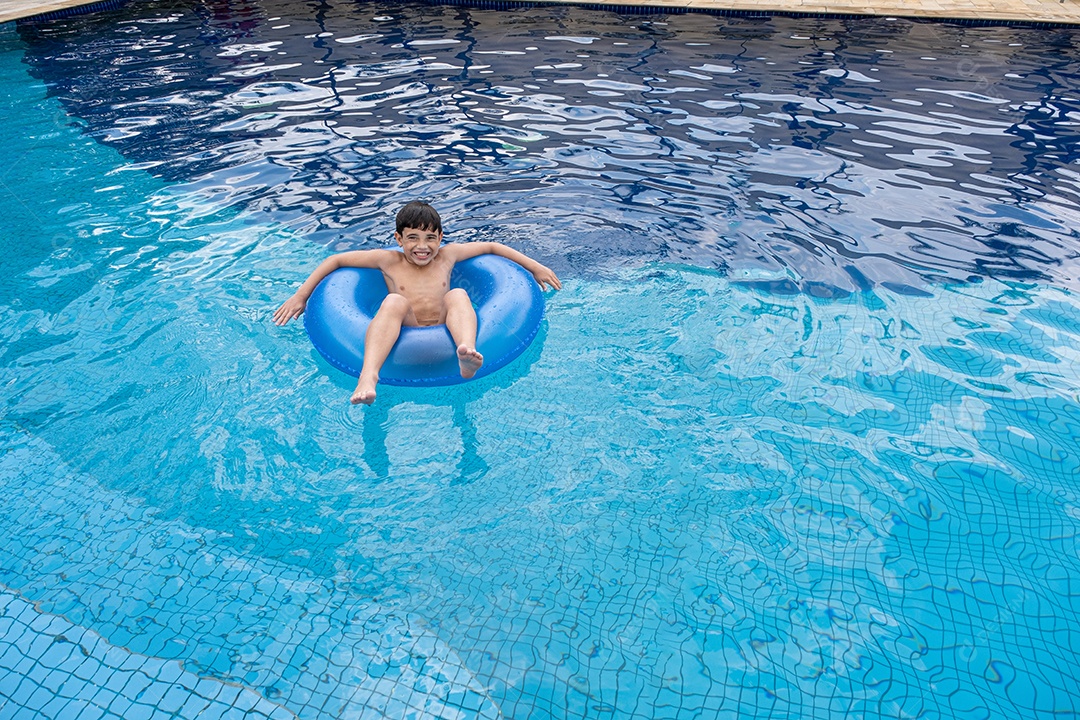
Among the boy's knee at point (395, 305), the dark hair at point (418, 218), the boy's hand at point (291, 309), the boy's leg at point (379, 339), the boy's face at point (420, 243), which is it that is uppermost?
the dark hair at point (418, 218)

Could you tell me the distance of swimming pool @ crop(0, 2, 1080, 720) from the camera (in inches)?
108

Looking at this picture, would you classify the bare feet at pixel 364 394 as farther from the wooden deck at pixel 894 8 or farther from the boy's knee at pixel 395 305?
the wooden deck at pixel 894 8

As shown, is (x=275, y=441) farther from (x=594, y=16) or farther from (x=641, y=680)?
(x=594, y=16)

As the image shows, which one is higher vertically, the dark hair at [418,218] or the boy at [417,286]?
the dark hair at [418,218]

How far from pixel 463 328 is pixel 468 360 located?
0.84 feet

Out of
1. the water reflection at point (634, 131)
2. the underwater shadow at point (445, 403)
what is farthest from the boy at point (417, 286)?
the water reflection at point (634, 131)

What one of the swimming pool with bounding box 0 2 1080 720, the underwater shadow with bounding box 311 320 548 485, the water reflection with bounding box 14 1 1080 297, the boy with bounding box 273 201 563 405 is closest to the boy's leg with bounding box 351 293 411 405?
the boy with bounding box 273 201 563 405

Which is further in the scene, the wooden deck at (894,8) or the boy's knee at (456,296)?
the wooden deck at (894,8)

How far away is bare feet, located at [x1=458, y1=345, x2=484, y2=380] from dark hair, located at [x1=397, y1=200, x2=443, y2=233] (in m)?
0.79

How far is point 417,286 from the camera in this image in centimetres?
409

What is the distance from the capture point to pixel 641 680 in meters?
2.69

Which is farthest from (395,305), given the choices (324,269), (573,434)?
(573,434)

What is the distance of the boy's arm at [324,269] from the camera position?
4.10m

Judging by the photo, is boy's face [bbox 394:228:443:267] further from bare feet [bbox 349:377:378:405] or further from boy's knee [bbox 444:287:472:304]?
bare feet [bbox 349:377:378:405]
